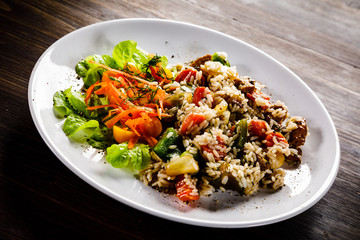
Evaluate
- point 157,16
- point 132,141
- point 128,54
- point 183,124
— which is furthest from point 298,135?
point 157,16

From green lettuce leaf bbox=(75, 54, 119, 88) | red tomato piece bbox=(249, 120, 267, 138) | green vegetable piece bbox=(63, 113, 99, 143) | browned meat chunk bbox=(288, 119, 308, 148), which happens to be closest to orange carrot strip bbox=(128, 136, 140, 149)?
green vegetable piece bbox=(63, 113, 99, 143)

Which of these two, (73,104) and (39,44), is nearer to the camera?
(73,104)

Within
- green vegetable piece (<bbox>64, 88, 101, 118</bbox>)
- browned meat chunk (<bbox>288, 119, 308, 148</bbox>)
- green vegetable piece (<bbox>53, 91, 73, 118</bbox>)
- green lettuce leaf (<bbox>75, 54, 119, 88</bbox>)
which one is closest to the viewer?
green vegetable piece (<bbox>53, 91, 73, 118</bbox>)

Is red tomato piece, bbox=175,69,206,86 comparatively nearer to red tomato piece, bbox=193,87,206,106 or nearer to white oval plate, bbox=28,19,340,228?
red tomato piece, bbox=193,87,206,106

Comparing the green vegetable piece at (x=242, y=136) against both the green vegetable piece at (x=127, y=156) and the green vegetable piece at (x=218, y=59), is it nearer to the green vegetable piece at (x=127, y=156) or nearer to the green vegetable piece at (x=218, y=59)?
the green vegetable piece at (x=127, y=156)

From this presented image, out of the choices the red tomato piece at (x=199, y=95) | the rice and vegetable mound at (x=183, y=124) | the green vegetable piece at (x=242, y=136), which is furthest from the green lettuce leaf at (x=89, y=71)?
the green vegetable piece at (x=242, y=136)

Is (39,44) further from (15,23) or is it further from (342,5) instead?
(342,5)

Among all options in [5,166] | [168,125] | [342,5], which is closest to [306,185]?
[168,125]
